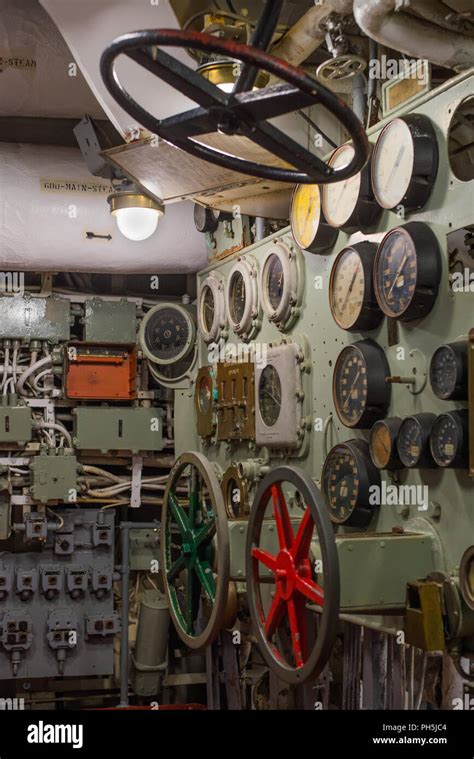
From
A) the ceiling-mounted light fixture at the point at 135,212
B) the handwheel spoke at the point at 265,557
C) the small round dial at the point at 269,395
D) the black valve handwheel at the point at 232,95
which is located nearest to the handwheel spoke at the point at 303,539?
the handwheel spoke at the point at 265,557

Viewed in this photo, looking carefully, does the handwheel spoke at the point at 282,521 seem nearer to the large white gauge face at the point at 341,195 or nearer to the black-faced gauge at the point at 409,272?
the black-faced gauge at the point at 409,272

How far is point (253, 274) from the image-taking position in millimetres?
4473

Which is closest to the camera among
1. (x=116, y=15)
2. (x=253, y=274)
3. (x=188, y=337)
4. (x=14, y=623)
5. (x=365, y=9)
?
(x=365, y=9)

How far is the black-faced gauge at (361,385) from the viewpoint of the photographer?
317cm

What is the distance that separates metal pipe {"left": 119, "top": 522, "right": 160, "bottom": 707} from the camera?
5.20 m

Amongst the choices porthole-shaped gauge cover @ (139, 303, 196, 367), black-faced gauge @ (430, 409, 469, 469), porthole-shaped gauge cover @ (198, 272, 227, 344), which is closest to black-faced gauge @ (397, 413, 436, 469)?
black-faced gauge @ (430, 409, 469, 469)

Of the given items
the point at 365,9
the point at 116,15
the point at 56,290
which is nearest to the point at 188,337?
the point at 56,290

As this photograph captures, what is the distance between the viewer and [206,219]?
202 inches

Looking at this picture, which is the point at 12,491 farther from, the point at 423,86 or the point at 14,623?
the point at 423,86

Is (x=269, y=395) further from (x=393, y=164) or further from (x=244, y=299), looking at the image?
(x=393, y=164)

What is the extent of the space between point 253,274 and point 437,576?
2.12m

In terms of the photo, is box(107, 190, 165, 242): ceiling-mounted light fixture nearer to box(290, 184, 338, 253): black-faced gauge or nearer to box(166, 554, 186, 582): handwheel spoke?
box(290, 184, 338, 253): black-faced gauge

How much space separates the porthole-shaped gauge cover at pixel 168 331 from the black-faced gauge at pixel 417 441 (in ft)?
8.82

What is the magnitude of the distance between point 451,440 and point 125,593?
124 inches
